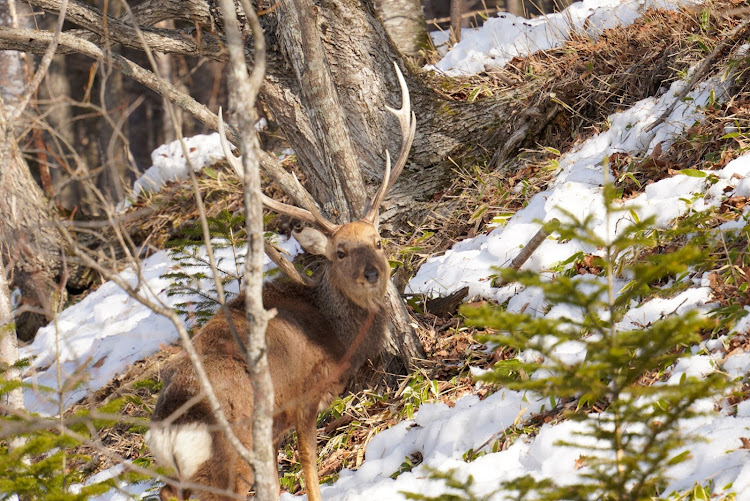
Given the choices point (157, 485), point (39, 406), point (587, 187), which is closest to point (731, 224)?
point (587, 187)

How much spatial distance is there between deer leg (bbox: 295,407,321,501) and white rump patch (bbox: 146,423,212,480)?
97 centimetres

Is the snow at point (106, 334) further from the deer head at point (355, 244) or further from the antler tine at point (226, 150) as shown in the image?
the antler tine at point (226, 150)

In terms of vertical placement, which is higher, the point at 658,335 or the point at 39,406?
the point at 658,335

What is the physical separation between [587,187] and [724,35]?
1.81 meters

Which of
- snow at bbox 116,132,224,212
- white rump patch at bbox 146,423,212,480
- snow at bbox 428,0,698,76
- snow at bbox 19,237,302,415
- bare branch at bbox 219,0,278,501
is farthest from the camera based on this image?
snow at bbox 116,132,224,212

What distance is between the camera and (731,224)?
4980 millimetres

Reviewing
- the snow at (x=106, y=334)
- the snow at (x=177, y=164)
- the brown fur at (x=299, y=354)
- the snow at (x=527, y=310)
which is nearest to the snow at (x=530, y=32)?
the snow at (x=527, y=310)

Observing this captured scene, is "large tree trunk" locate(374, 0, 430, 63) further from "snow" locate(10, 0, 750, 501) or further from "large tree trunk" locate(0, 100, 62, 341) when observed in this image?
"large tree trunk" locate(0, 100, 62, 341)

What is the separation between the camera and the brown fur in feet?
14.3

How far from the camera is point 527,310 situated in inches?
220

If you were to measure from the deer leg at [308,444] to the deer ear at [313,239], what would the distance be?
50.3 inches

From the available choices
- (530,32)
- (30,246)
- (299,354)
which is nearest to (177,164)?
(30,246)

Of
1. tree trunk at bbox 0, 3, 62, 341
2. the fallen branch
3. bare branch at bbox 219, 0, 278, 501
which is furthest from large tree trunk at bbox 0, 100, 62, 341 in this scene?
bare branch at bbox 219, 0, 278, 501

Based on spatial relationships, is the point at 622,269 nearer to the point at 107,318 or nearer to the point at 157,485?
the point at 157,485
